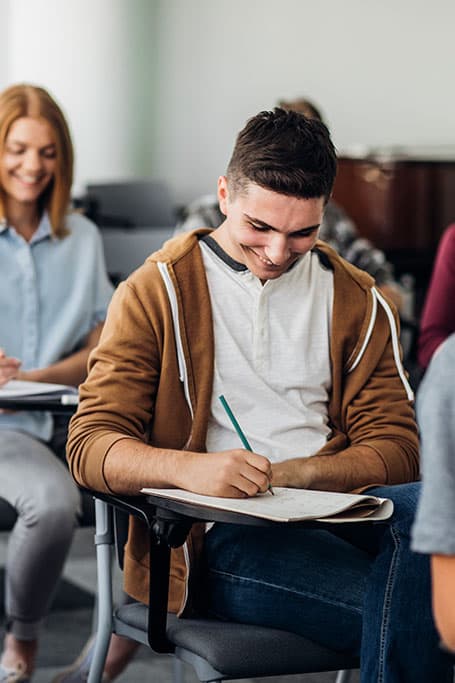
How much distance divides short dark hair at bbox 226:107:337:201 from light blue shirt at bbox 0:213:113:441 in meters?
1.00

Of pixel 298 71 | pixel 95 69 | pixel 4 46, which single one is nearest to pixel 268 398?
pixel 4 46

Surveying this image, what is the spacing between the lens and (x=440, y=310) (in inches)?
111

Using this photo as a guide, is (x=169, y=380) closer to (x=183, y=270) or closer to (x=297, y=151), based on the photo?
(x=183, y=270)

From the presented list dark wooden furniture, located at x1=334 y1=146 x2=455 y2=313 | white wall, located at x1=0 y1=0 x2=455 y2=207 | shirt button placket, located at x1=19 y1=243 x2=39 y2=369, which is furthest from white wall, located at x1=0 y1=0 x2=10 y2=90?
shirt button placket, located at x1=19 y1=243 x2=39 y2=369

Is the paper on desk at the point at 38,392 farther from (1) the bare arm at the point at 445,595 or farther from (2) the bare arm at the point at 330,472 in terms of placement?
(1) the bare arm at the point at 445,595

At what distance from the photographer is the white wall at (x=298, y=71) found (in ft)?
19.3

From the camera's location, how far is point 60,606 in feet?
10.7

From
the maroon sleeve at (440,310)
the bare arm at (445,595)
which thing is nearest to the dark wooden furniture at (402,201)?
the maroon sleeve at (440,310)

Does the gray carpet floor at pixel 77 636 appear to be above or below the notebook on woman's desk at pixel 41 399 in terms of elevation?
below

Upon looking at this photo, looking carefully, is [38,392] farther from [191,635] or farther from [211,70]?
[211,70]

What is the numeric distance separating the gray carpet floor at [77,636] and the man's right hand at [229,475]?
2.24 feet

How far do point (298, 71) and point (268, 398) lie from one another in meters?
4.79

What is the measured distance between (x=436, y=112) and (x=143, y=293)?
4.37 metres

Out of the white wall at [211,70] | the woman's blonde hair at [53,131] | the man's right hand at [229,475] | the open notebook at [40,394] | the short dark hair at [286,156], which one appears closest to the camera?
the man's right hand at [229,475]
